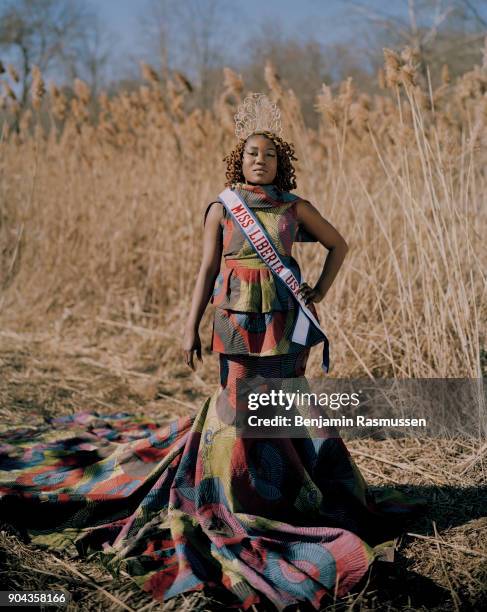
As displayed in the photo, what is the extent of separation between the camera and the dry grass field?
1.97m

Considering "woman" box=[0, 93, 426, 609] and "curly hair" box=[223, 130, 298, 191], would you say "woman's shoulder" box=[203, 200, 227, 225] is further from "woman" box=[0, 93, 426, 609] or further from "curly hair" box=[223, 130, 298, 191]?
"curly hair" box=[223, 130, 298, 191]

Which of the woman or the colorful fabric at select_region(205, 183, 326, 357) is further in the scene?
the colorful fabric at select_region(205, 183, 326, 357)

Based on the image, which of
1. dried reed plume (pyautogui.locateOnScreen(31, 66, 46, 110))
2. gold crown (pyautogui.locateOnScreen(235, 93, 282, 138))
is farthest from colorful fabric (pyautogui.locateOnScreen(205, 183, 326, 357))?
dried reed plume (pyautogui.locateOnScreen(31, 66, 46, 110))

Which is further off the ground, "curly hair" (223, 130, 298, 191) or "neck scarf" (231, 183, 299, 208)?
"curly hair" (223, 130, 298, 191)

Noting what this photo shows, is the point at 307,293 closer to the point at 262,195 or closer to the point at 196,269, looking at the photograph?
the point at 262,195

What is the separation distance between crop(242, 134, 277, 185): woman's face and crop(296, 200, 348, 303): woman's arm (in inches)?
5.4

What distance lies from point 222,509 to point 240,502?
0.07 meters

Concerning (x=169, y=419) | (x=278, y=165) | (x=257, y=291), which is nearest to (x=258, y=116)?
(x=278, y=165)

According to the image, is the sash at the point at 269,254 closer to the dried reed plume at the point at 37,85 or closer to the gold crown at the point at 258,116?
the gold crown at the point at 258,116

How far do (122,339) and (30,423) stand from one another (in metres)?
1.42

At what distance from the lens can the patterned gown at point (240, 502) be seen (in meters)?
1.73

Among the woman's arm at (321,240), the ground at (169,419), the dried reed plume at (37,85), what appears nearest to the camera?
the ground at (169,419)

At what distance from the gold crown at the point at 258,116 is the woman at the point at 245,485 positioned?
0.10 feet

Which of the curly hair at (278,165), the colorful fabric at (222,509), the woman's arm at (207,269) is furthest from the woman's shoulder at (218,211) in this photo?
the colorful fabric at (222,509)
